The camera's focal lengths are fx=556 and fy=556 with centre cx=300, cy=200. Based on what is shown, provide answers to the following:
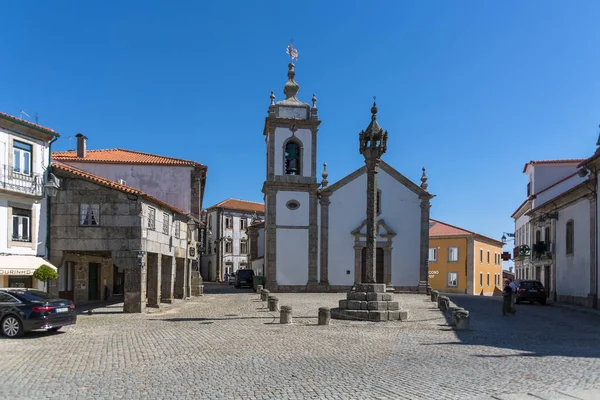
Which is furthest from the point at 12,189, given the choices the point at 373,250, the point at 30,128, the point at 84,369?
the point at 373,250

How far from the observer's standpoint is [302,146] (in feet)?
123

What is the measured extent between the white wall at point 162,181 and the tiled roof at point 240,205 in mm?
43131

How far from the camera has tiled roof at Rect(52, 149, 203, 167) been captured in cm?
3058

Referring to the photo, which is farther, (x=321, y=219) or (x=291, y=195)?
(x=321, y=219)

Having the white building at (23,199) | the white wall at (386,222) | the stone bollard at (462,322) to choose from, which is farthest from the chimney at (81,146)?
the stone bollard at (462,322)

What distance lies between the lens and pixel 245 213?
253 ft

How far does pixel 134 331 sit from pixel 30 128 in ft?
29.0

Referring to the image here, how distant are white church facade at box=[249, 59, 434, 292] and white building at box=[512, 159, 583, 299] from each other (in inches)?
285

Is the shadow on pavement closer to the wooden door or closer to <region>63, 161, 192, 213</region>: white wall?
the wooden door

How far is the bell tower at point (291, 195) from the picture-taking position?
36719mm

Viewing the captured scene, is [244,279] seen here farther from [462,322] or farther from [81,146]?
[462,322]

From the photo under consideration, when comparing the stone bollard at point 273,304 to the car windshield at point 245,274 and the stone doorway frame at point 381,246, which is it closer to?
the stone doorway frame at point 381,246

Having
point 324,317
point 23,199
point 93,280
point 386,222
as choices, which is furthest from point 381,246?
point 23,199

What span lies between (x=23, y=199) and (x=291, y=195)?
20237 mm
